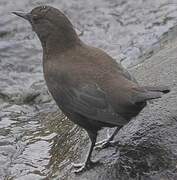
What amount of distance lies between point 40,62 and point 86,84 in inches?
137

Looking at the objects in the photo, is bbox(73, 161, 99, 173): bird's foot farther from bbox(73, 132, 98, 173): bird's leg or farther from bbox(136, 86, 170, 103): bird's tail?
bbox(136, 86, 170, 103): bird's tail

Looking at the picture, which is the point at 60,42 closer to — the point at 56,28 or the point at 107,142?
the point at 56,28

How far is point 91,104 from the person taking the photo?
393 centimetres

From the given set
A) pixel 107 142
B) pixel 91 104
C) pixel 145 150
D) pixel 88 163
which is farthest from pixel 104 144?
pixel 91 104

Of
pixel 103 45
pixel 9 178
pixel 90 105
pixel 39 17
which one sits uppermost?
pixel 39 17

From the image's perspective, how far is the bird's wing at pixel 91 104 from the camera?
3.83 metres

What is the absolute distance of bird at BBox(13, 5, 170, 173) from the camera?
3811 mm

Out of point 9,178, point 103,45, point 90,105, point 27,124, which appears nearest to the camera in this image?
point 90,105

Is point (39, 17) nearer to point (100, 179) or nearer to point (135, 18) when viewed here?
point (100, 179)

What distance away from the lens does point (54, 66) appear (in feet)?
13.7

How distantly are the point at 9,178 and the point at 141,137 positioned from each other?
107cm

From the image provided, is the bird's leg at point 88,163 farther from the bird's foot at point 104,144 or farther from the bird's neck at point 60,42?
the bird's neck at point 60,42

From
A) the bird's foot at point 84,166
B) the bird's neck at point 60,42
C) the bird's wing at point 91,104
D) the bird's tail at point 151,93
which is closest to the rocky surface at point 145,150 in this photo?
the bird's foot at point 84,166

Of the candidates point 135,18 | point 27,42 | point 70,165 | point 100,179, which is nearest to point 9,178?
point 70,165
